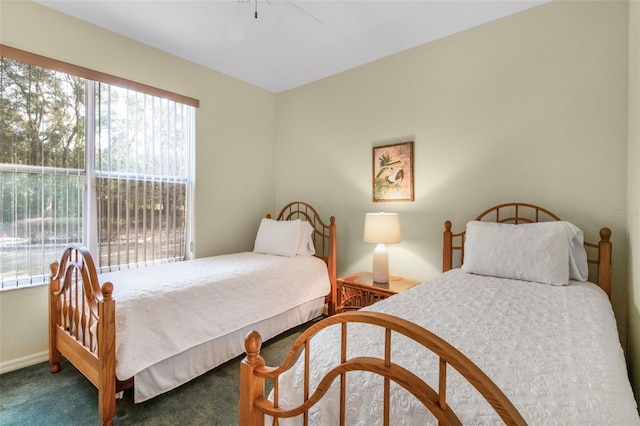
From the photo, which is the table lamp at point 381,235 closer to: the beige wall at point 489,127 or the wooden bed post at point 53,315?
the beige wall at point 489,127

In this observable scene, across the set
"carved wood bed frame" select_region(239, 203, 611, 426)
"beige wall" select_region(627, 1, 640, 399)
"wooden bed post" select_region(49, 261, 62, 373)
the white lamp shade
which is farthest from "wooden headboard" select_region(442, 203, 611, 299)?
"wooden bed post" select_region(49, 261, 62, 373)

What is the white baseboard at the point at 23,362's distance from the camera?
209 centimetres

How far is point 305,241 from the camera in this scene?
3.15 meters

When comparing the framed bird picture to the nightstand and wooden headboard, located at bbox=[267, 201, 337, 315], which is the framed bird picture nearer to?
wooden headboard, located at bbox=[267, 201, 337, 315]

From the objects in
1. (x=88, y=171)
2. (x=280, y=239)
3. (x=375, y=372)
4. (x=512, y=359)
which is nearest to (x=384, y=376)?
(x=375, y=372)

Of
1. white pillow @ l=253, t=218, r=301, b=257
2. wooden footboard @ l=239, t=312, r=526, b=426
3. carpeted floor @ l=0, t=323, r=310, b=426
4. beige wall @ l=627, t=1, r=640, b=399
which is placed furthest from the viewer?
white pillow @ l=253, t=218, r=301, b=257

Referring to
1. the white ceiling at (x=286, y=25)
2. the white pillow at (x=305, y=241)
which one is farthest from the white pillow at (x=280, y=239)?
the white ceiling at (x=286, y=25)

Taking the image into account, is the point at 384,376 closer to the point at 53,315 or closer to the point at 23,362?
the point at 53,315

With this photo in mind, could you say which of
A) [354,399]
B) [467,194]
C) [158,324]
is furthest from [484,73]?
[158,324]

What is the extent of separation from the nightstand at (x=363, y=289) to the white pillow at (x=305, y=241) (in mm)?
593

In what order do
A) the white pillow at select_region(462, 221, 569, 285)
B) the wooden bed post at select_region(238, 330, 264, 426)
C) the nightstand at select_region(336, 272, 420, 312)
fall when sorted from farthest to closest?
the nightstand at select_region(336, 272, 420, 312)
the white pillow at select_region(462, 221, 569, 285)
the wooden bed post at select_region(238, 330, 264, 426)

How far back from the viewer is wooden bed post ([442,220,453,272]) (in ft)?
7.97

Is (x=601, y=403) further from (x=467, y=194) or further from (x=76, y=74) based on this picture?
(x=76, y=74)

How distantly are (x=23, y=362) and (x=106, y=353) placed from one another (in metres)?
1.27
